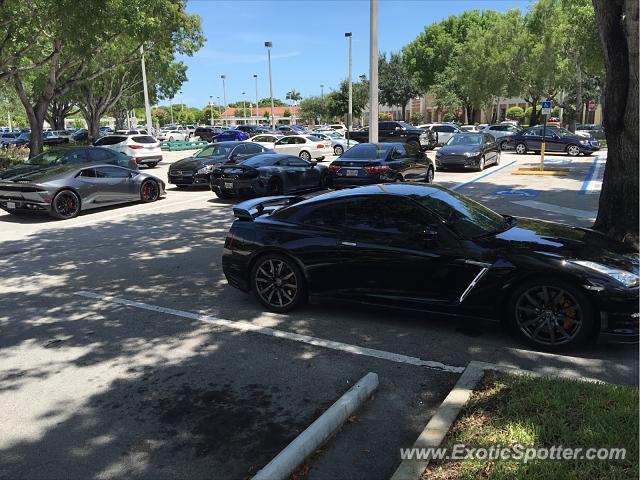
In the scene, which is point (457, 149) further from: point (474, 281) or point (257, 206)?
point (474, 281)

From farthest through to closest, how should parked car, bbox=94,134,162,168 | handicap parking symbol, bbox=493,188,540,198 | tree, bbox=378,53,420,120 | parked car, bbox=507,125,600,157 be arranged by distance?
tree, bbox=378,53,420,120, parked car, bbox=507,125,600,157, parked car, bbox=94,134,162,168, handicap parking symbol, bbox=493,188,540,198

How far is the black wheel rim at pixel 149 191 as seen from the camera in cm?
1478

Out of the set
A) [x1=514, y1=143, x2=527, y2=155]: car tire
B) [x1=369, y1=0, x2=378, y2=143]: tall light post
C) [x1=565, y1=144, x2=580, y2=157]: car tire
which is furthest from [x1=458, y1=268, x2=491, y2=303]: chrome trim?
[x1=514, y1=143, x2=527, y2=155]: car tire

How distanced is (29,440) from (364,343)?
2812 millimetres

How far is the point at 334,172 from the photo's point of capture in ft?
46.1

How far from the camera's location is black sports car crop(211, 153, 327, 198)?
14305mm

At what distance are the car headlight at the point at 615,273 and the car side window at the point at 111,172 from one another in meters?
12.0

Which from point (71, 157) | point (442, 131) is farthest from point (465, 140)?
point (71, 157)

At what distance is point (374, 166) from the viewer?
13562 millimetres

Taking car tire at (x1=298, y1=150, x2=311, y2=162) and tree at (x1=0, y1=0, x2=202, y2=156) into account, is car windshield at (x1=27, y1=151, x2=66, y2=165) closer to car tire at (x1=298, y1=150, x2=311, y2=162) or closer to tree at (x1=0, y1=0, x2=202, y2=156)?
tree at (x1=0, y1=0, x2=202, y2=156)

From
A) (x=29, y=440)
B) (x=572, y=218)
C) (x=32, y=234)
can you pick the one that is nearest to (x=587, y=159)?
(x=572, y=218)

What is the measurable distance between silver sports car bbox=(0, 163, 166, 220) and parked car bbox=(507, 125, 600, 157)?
22.1 meters

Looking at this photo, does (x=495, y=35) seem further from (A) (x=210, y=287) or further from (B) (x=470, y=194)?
(A) (x=210, y=287)

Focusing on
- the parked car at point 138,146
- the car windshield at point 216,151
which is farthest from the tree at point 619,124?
the parked car at point 138,146
